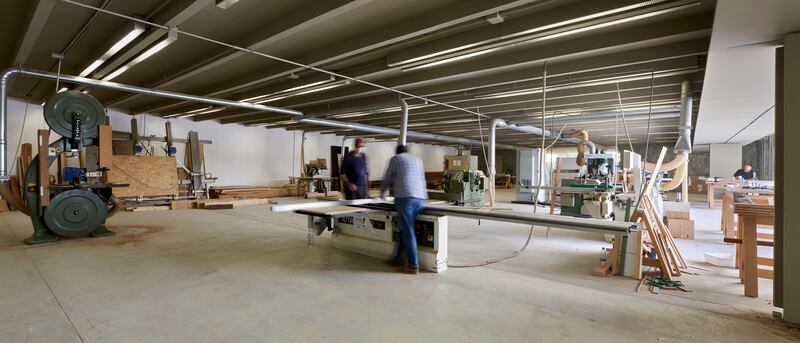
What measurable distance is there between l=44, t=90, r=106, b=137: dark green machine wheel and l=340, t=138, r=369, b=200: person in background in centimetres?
366

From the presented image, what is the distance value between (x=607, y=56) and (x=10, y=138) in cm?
1330

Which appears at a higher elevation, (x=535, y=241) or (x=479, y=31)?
(x=479, y=31)

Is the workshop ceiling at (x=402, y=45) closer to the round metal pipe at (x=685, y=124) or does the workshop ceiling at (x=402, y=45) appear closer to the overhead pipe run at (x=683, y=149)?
the round metal pipe at (x=685, y=124)

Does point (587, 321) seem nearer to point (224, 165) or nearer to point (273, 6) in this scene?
point (273, 6)

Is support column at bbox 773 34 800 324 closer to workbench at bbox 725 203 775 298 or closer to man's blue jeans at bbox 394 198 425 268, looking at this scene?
workbench at bbox 725 203 775 298

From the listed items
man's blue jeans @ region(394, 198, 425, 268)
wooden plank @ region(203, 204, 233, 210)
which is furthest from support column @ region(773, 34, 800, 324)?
wooden plank @ region(203, 204, 233, 210)

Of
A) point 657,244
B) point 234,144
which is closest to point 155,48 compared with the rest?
point 657,244

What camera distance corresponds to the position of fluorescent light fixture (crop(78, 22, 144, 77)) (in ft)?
14.0

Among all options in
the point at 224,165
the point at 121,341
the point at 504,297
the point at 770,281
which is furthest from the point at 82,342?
the point at 224,165

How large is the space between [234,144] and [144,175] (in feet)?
14.1

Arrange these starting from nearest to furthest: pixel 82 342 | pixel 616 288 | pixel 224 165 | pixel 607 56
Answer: pixel 82 342
pixel 616 288
pixel 607 56
pixel 224 165

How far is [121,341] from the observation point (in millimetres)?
2221

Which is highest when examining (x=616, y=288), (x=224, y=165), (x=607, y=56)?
(x=607, y=56)

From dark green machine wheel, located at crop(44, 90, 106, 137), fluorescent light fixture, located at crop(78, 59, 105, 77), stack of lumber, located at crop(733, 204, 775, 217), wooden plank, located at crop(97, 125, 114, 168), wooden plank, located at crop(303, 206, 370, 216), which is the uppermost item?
fluorescent light fixture, located at crop(78, 59, 105, 77)
